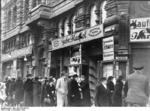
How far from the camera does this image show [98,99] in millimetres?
9445

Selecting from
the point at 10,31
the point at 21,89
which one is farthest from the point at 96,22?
the point at 10,31

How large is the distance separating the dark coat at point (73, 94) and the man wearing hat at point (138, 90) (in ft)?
15.7

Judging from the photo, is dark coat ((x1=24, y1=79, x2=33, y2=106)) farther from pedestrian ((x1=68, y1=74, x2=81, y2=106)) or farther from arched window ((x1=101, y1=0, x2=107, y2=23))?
arched window ((x1=101, y1=0, x2=107, y2=23))

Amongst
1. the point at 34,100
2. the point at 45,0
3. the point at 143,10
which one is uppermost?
the point at 45,0

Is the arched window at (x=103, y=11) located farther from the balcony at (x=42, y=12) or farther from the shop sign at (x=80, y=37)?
the balcony at (x=42, y=12)

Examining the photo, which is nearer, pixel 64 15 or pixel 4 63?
pixel 64 15

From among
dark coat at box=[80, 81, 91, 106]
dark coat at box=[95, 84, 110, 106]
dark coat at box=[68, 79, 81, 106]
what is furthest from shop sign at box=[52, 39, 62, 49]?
dark coat at box=[95, 84, 110, 106]

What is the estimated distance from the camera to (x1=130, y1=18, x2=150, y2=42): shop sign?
15.6 meters

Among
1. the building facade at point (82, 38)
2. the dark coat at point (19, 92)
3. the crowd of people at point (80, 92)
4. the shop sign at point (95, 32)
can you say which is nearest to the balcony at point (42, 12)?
the building facade at point (82, 38)

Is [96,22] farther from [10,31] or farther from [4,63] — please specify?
[4,63]

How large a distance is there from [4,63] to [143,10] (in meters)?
23.2

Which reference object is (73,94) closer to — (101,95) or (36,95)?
(101,95)

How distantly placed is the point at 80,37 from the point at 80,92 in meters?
8.16

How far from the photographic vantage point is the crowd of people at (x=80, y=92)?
666 cm
